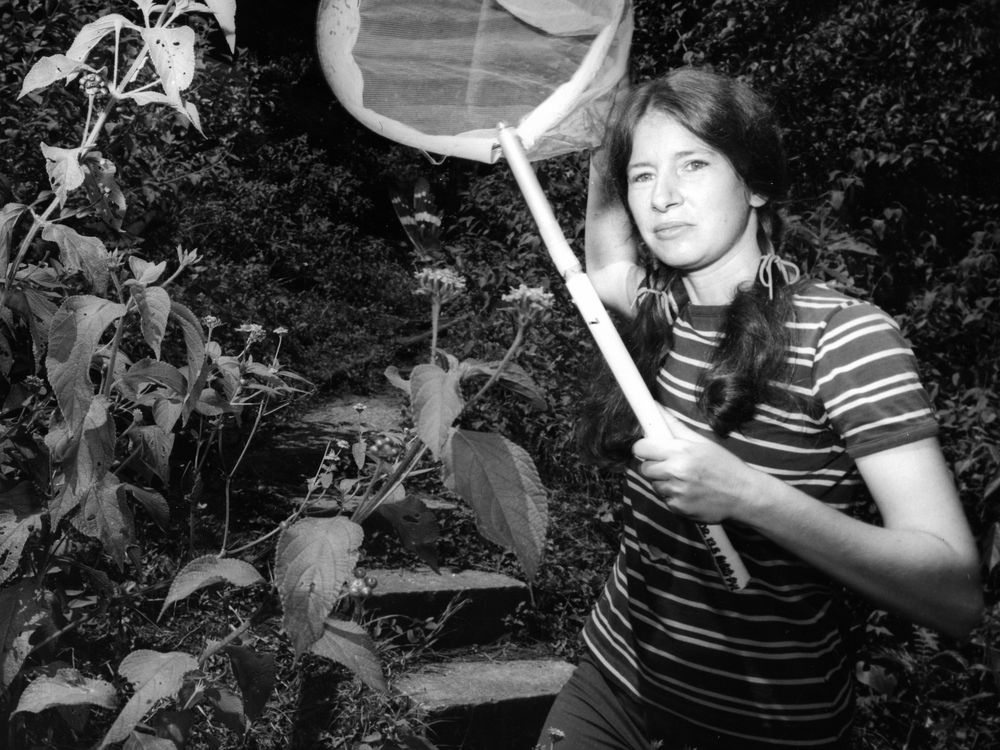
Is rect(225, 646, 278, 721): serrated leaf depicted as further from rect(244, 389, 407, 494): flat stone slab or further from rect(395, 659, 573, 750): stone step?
rect(244, 389, 407, 494): flat stone slab

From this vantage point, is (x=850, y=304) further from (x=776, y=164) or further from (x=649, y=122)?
(x=649, y=122)

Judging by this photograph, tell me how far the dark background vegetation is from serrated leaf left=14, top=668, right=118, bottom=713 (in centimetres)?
131

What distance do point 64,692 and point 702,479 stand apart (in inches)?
36.2

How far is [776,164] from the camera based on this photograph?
1466 mm

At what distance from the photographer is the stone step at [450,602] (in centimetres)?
337

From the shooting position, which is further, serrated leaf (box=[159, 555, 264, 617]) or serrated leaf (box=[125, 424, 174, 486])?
serrated leaf (box=[125, 424, 174, 486])

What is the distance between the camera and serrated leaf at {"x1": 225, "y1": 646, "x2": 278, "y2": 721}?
4.54 feet

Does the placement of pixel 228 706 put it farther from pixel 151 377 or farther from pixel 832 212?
pixel 832 212

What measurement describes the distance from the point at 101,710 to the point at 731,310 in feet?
6.10

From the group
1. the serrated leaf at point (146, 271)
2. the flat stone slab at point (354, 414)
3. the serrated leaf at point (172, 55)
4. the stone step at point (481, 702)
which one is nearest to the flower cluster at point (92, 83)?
the serrated leaf at point (172, 55)

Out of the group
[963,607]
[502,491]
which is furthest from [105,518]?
Answer: [963,607]

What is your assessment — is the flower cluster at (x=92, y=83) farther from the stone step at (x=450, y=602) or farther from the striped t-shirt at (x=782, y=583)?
the stone step at (x=450, y=602)

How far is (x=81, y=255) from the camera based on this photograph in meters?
1.34

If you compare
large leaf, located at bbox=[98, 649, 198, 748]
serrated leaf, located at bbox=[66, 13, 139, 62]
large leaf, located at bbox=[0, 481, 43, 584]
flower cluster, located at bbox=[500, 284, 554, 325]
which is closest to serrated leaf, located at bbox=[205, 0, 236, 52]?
serrated leaf, located at bbox=[66, 13, 139, 62]
